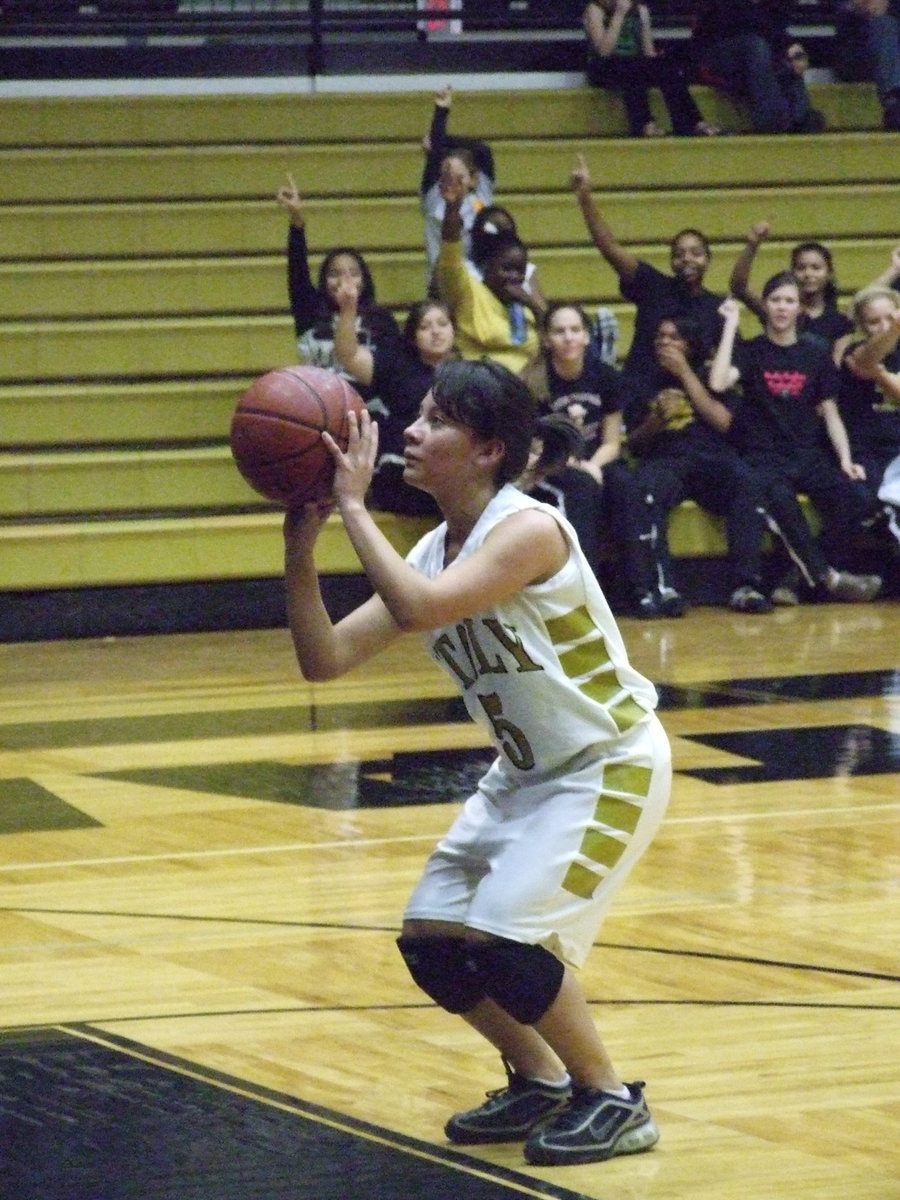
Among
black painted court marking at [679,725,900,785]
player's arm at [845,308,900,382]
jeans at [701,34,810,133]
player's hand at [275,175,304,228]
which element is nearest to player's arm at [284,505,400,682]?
black painted court marking at [679,725,900,785]

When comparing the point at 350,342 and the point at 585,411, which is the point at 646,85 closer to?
the point at 585,411

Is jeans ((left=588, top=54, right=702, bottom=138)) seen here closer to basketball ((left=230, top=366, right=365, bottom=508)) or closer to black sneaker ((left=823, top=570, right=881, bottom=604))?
black sneaker ((left=823, top=570, right=881, bottom=604))

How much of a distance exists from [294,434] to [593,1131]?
1.11m

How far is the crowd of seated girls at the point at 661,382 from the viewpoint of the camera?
9.73m

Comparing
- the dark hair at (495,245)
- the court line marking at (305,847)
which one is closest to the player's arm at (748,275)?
the dark hair at (495,245)

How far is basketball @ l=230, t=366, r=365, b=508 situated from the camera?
3.47 metres

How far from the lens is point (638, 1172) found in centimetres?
326

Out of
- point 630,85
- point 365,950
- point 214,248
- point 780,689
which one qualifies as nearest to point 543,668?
point 365,950

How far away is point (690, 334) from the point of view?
1020cm

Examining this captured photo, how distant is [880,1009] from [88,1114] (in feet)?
4.66

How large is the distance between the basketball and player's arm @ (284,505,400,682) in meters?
0.04

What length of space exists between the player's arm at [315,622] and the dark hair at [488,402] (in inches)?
10.0

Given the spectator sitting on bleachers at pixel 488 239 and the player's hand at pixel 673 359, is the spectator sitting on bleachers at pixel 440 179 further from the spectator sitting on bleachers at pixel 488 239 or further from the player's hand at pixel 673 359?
the player's hand at pixel 673 359

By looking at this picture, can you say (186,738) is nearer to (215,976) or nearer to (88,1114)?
(215,976)
